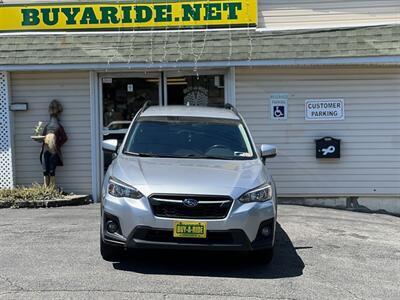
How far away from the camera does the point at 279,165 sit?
10695 mm

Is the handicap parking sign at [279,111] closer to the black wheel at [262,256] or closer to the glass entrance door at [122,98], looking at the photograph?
the glass entrance door at [122,98]

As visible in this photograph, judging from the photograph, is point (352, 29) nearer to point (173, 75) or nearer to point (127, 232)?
point (173, 75)

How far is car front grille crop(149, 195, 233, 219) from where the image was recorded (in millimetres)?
5480

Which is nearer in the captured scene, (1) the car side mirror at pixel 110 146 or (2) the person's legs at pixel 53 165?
(1) the car side mirror at pixel 110 146

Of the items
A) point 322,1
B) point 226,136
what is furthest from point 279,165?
point 226,136

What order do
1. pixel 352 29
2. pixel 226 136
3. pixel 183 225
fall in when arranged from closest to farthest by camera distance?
pixel 183 225, pixel 226 136, pixel 352 29

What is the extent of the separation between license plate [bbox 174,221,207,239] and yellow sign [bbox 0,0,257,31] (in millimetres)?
6092

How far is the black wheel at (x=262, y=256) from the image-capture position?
19.7 ft

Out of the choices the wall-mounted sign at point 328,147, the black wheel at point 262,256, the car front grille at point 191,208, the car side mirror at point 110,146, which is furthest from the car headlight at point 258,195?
the wall-mounted sign at point 328,147

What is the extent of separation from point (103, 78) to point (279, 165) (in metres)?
3.97

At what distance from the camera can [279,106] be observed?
1073 centimetres

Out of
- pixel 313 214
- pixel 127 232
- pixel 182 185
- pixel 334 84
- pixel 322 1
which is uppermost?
pixel 322 1

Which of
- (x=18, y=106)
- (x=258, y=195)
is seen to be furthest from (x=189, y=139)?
(x=18, y=106)

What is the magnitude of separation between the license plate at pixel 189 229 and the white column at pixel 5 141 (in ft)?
20.6
